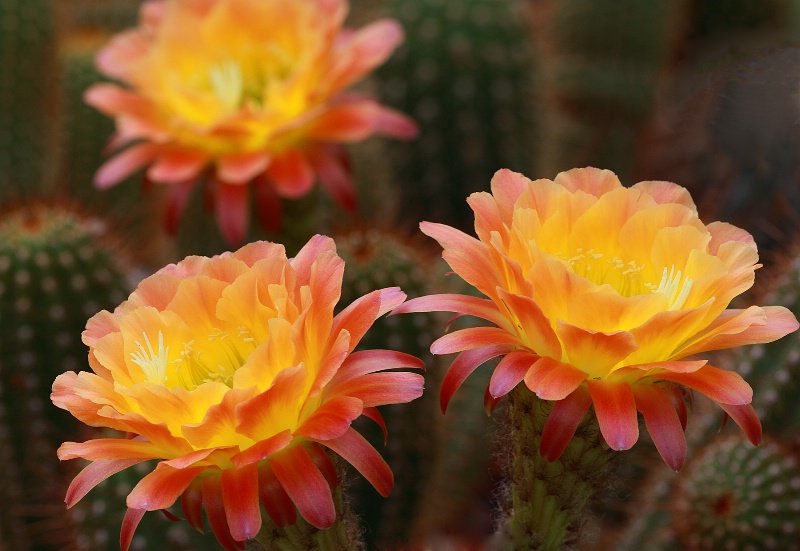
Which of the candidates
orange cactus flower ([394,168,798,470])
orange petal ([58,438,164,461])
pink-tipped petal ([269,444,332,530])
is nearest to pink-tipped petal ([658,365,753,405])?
orange cactus flower ([394,168,798,470])

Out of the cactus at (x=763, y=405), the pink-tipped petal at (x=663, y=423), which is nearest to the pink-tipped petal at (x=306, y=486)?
the pink-tipped petal at (x=663, y=423)

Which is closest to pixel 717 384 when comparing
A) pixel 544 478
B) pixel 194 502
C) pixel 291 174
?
pixel 544 478

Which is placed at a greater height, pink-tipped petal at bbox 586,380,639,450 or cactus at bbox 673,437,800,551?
pink-tipped petal at bbox 586,380,639,450

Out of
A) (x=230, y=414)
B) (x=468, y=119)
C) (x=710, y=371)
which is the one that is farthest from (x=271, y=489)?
(x=468, y=119)

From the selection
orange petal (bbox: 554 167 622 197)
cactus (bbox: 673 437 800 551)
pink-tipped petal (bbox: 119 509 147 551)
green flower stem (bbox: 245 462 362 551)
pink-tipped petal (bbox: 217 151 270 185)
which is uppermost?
orange petal (bbox: 554 167 622 197)

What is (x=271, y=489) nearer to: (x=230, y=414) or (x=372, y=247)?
(x=230, y=414)

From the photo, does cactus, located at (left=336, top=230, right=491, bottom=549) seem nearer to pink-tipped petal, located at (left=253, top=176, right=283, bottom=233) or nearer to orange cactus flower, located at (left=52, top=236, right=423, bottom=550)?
pink-tipped petal, located at (left=253, top=176, right=283, bottom=233)

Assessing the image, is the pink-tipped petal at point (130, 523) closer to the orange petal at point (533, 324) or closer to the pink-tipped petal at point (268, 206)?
the orange petal at point (533, 324)
